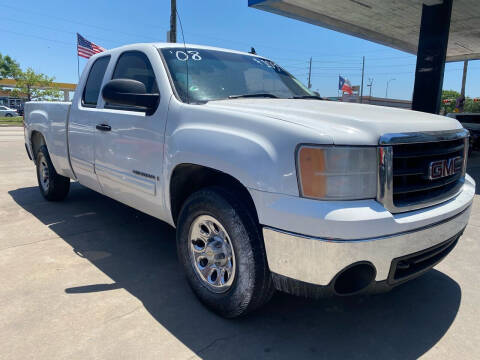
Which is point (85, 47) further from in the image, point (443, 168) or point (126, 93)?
point (443, 168)

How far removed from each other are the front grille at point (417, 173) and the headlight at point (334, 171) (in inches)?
7.8

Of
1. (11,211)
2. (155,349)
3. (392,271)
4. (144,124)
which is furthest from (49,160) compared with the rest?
(392,271)

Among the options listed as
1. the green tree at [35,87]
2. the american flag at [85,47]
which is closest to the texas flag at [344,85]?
the american flag at [85,47]

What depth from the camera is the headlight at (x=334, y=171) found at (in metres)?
1.89

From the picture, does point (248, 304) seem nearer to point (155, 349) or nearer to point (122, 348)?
point (155, 349)

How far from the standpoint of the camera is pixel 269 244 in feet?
6.75

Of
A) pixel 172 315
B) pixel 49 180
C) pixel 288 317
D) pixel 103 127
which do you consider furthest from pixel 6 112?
pixel 288 317

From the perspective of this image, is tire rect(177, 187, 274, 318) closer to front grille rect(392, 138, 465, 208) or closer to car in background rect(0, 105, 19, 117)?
front grille rect(392, 138, 465, 208)

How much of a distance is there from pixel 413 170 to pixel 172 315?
177 centimetres

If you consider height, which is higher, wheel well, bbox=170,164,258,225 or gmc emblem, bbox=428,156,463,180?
gmc emblem, bbox=428,156,463,180

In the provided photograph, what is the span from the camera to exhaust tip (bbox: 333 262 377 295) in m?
1.97

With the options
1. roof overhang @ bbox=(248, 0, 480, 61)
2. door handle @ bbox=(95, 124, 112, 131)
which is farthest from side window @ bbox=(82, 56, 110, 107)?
roof overhang @ bbox=(248, 0, 480, 61)

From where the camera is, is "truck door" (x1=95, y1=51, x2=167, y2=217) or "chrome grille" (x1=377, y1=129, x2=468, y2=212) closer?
"chrome grille" (x1=377, y1=129, x2=468, y2=212)

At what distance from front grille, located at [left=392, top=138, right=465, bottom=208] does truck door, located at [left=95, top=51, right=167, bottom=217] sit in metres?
1.63
